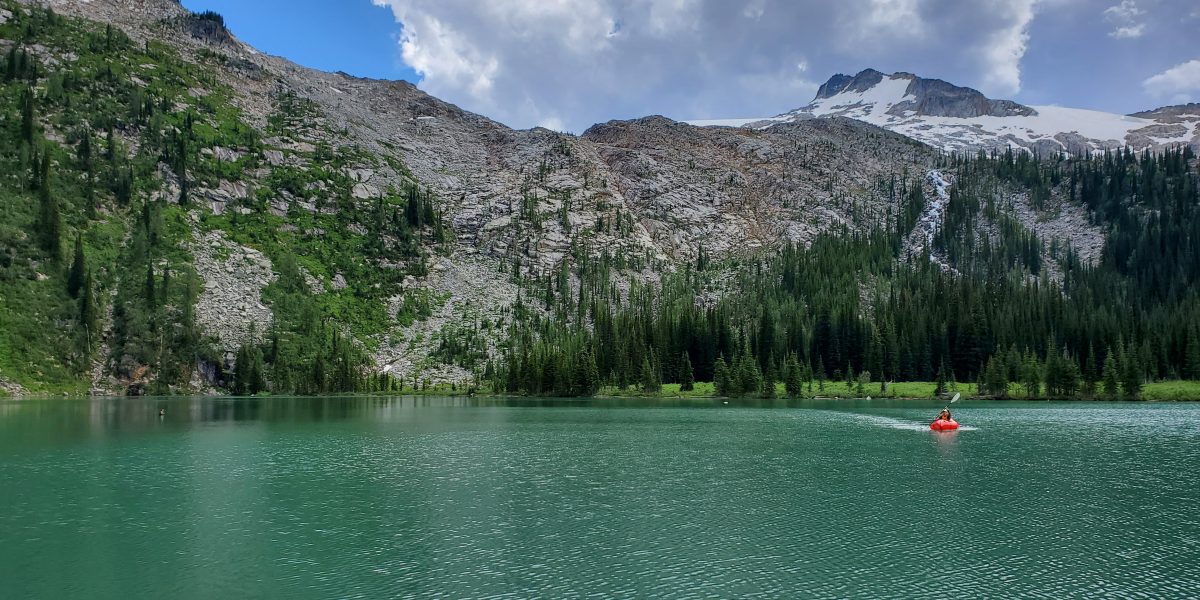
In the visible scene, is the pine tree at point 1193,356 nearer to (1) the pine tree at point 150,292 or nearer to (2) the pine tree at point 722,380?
(2) the pine tree at point 722,380

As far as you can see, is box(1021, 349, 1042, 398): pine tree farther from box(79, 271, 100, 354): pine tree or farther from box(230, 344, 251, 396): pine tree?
box(79, 271, 100, 354): pine tree

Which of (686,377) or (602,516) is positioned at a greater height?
(686,377)

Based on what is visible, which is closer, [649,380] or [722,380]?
[722,380]

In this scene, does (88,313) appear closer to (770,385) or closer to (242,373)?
(242,373)

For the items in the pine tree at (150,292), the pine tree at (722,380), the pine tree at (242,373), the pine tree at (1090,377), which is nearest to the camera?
the pine tree at (1090,377)

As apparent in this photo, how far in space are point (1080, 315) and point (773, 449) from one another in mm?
149776

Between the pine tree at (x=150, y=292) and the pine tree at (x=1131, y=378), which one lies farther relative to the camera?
the pine tree at (x=150, y=292)

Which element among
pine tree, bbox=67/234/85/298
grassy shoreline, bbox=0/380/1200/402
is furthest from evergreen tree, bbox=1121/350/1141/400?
pine tree, bbox=67/234/85/298

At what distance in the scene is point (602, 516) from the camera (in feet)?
120

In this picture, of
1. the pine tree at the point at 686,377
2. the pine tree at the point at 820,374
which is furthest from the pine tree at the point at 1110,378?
the pine tree at the point at 686,377

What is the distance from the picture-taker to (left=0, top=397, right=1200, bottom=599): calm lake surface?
2612 cm

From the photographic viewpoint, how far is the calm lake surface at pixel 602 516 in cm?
2612

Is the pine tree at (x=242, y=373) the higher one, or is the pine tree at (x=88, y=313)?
the pine tree at (x=88, y=313)

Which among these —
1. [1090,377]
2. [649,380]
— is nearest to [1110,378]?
[1090,377]
